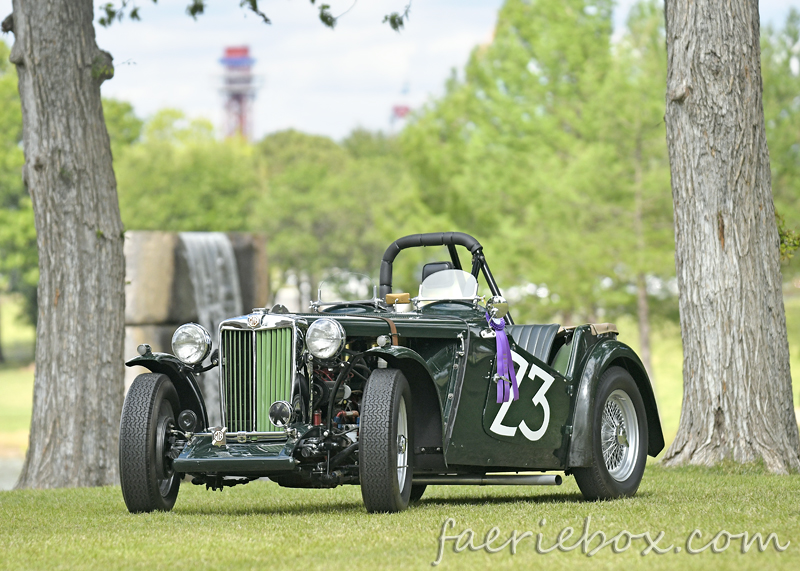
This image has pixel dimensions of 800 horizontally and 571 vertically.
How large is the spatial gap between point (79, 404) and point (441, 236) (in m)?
4.64

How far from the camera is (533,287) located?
29688mm

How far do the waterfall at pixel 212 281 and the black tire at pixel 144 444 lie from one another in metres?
13.6

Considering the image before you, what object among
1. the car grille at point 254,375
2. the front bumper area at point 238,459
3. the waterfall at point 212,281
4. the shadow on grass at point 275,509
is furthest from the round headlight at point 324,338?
the waterfall at point 212,281

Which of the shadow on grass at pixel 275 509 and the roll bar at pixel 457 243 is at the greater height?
the roll bar at pixel 457 243

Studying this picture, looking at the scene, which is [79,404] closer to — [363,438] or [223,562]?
[363,438]

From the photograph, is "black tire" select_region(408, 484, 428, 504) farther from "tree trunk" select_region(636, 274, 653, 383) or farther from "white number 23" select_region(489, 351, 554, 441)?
"tree trunk" select_region(636, 274, 653, 383)

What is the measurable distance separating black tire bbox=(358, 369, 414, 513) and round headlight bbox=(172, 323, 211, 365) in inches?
46.4

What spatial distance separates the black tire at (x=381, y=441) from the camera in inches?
257

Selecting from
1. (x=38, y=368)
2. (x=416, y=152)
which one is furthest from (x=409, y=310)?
(x=416, y=152)

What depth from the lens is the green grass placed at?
5.03 meters

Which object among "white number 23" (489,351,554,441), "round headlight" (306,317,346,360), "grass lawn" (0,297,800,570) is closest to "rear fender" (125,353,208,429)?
"grass lawn" (0,297,800,570)

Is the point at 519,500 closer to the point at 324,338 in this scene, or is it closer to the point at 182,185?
the point at 324,338

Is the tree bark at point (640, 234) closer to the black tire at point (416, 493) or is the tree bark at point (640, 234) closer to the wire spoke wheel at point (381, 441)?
the black tire at point (416, 493)

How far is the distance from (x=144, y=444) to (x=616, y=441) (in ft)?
11.1
